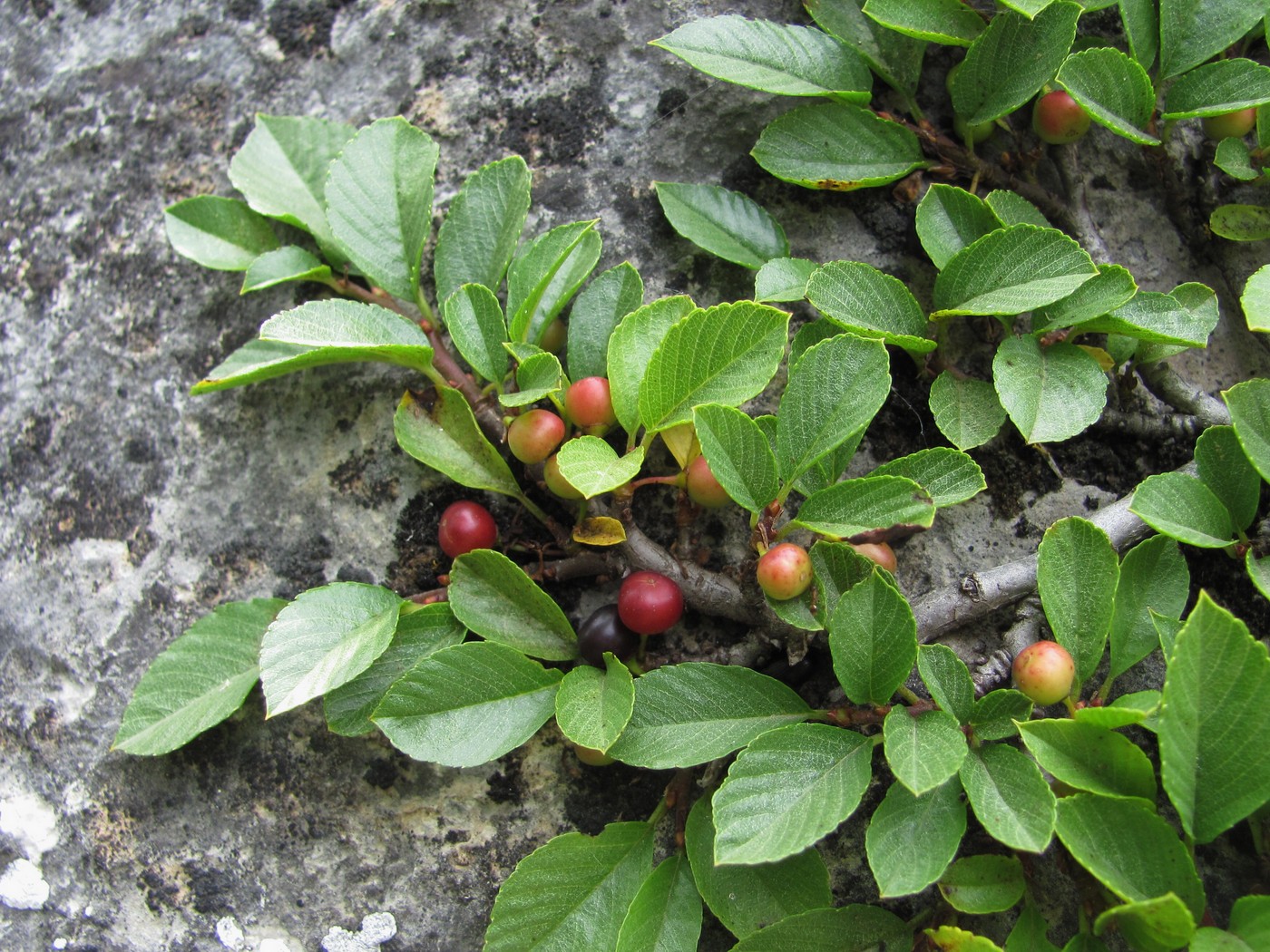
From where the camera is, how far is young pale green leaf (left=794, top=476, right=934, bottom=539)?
118 cm

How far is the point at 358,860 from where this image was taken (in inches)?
57.1

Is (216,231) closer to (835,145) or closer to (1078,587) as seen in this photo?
(835,145)

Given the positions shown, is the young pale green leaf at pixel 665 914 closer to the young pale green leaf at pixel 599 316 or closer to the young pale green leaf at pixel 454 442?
the young pale green leaf at pixel 454 442

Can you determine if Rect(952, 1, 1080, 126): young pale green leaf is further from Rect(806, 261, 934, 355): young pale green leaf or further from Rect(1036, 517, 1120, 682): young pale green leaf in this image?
Rect(1036, 517, 1120, 682): young pale green leaf

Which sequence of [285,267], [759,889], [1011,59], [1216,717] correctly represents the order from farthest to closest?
1. [285,267]
2. [1011,59]
3. [759,889]
4. [1216,717]

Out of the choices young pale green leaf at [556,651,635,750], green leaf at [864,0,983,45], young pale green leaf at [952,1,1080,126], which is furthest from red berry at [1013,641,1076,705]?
green leaf at [864,0,983,45]

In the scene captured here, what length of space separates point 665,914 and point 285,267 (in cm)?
117

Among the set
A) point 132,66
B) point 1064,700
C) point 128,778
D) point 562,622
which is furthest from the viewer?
point 132,66

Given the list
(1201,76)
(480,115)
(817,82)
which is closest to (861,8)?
(817,82)

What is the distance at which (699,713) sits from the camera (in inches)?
50.3

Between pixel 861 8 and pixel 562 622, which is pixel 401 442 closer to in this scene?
pixel 562 622

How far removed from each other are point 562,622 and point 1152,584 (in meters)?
0.82

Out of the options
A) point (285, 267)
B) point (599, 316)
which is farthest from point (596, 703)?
point (285, 267)

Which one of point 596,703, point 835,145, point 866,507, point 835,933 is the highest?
point 835,145
